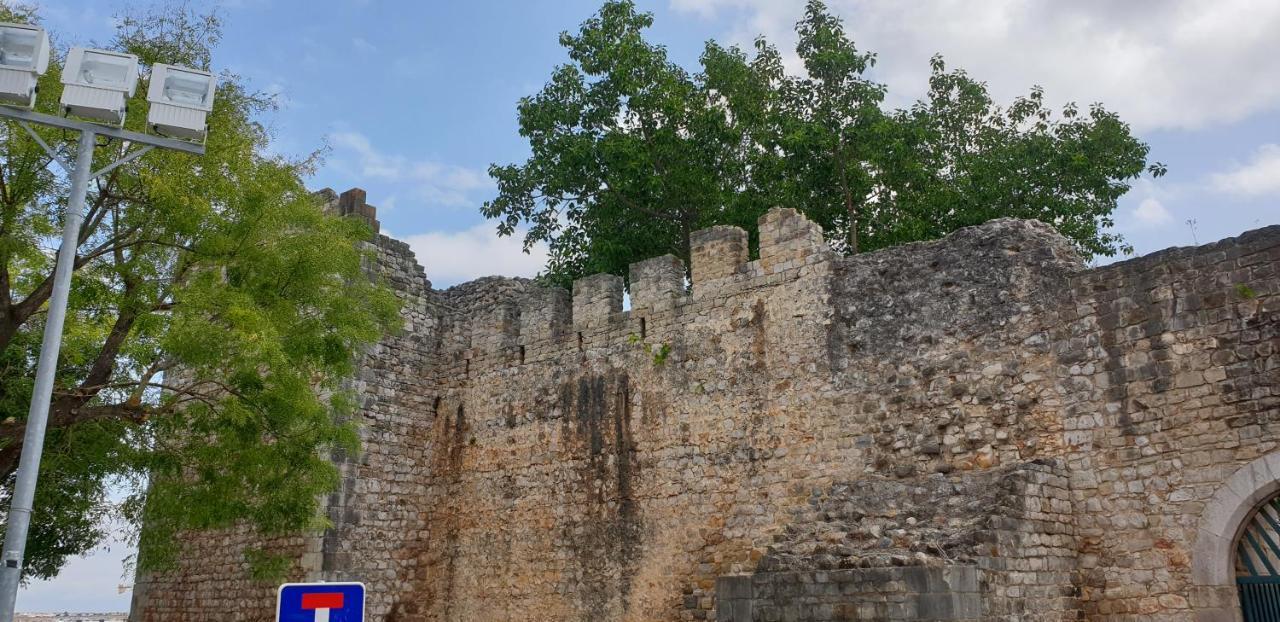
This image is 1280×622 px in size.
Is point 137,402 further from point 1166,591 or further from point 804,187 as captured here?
point 804,187

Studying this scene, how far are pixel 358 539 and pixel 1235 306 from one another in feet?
34.5

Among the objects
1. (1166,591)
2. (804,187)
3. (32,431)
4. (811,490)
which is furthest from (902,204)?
(32,431)

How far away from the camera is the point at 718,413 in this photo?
1277cm

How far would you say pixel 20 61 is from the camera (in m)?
7.80

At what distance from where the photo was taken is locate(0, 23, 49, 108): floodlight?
775cm

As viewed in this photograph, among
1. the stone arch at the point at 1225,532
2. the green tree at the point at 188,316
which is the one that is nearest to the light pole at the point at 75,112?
the green tree at the point at 188,316

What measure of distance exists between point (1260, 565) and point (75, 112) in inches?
400

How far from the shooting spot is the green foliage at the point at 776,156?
19.0 metres

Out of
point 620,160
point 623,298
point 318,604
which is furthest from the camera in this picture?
point 620,160

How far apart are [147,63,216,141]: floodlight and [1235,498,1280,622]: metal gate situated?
366 inches

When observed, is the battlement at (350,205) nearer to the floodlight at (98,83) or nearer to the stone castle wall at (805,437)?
the stone castle wall at (805,437)

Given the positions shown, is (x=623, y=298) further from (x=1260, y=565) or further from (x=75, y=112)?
(x=1260, y=565)

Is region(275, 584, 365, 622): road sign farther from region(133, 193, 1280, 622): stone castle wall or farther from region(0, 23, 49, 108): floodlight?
region(133, 193, 1280, 622): stone castle wall

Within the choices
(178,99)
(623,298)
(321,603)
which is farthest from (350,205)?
(321,603)
